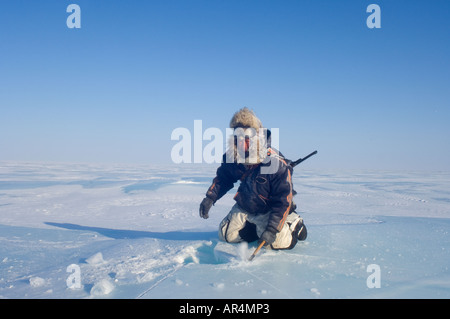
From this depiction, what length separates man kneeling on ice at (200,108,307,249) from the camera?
2.19 meters

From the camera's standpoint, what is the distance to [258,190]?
2.36m

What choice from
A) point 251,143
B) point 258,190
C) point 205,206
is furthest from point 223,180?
point 251,143

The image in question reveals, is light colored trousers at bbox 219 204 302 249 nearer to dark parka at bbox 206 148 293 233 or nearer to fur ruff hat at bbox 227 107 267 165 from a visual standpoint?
dark parka at bbox 206 148 293 233

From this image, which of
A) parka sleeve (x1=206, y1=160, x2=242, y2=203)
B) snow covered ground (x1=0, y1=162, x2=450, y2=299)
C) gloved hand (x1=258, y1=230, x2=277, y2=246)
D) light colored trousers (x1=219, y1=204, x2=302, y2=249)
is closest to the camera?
snow covered ground (x1=0, y1=162, x2=450, y2=299)

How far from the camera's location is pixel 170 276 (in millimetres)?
1769

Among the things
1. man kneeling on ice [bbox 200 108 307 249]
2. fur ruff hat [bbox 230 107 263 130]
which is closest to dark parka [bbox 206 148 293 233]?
man kneeling on ice [bbox 200 108 307 249]

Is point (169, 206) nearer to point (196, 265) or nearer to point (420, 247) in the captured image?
point (196, 265)

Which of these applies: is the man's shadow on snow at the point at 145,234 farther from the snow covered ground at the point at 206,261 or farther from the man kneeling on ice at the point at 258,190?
the man kneeling on ice at the point at 258,190

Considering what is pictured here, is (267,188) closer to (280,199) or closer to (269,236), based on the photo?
(280,199)

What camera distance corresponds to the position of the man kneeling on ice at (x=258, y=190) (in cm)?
219

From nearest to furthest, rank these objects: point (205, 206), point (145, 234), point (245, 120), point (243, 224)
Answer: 1. point (245, 120)
2. point (243, 224)
3. point (205, 206)
4. point (145, 234)

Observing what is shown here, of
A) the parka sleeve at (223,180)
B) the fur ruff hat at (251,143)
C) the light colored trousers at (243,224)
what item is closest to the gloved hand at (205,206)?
the parka sleeve at (223,180)

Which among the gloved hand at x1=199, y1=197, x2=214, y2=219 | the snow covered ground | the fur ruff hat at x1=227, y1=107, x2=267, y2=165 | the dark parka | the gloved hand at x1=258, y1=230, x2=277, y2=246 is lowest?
the snow covered ground
